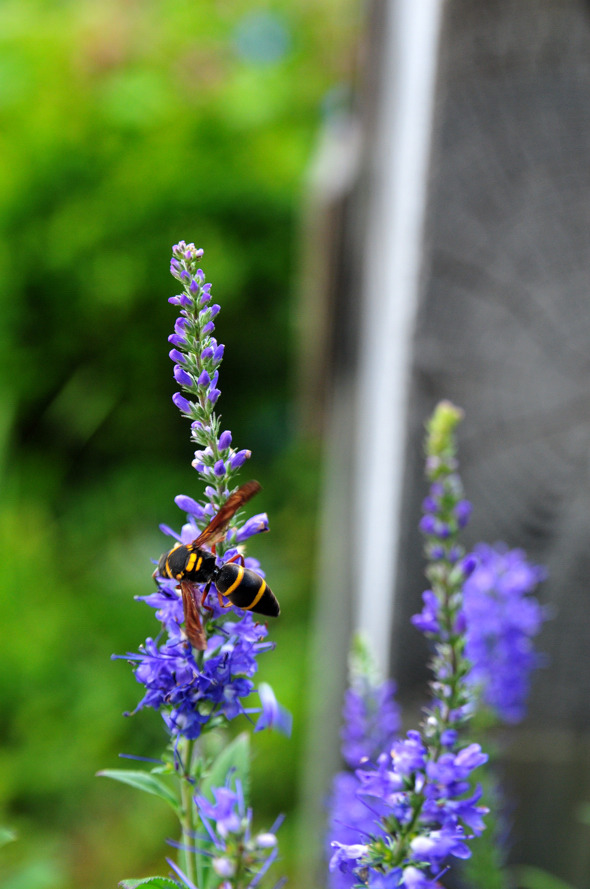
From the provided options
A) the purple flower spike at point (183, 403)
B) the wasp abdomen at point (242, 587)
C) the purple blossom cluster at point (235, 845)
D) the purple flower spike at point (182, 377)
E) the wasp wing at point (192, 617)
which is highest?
the purple flower spike at point (182, 377)

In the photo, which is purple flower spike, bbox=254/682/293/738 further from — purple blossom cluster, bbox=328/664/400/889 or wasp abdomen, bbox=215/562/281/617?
purple blossom cluster, bbox=328/664/400/889

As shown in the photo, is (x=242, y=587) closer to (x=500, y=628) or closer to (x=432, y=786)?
(x=432, y=786)

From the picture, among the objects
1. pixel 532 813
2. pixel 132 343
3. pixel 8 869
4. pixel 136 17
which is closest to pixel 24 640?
pixel 8 869

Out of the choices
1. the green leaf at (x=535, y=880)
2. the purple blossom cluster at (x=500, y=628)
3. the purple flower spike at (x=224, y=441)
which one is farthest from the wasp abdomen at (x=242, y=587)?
the green leaf at (x=535, y=880)

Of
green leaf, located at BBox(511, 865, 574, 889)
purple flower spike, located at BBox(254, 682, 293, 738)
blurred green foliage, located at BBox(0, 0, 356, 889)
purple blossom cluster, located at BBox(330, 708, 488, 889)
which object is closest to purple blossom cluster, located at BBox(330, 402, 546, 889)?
purple blossom cluster, located at BBox(330, 708, 488, 889)

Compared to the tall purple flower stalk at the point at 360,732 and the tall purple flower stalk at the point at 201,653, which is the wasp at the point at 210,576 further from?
the tall purple flower stalk at the point at 360,732

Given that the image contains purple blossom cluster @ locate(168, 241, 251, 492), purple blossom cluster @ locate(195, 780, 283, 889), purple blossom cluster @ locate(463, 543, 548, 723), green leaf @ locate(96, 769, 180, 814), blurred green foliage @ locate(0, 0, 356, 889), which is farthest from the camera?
blurred green foliage @ locate(0, 0, 356, 889)
